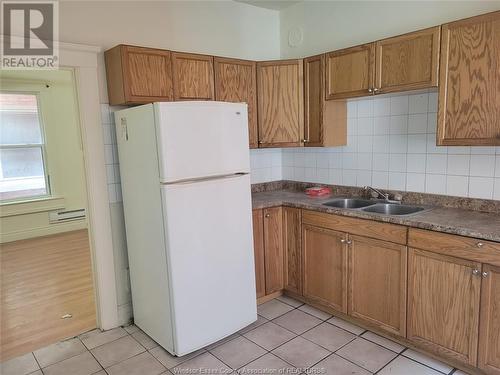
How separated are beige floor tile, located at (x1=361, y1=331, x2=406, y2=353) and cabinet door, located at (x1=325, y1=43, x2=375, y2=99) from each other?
1742mm

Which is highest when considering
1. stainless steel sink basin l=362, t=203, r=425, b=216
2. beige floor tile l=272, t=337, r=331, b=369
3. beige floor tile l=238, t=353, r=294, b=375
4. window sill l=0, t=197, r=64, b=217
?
stainless steel sink basin l=362, t=203, r=425, b=216

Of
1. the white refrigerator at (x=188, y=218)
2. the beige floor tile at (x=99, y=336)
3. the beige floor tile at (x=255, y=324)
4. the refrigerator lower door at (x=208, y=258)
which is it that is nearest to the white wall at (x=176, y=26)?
the white refrigerator at (x=188, y=218)

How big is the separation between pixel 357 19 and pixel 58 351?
3412 mm

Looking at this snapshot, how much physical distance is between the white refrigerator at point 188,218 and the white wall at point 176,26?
0.65 metres

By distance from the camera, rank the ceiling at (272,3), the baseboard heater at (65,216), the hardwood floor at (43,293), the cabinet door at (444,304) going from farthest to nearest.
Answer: the baseboard heater at (65,216), the ceiling at (272,3), the hardwood floor at (43,293), the cabinet door at (444,304)

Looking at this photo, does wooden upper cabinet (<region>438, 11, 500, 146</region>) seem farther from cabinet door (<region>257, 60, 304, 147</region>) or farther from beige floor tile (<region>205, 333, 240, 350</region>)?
beige floor tile (<region>205, 333, 240, 350</region>)

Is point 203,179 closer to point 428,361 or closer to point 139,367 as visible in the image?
point 139,367

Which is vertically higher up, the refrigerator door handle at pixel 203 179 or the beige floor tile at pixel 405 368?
the refrigerator door handle at pixel 203 179

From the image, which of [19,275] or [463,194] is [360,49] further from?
[19,275]

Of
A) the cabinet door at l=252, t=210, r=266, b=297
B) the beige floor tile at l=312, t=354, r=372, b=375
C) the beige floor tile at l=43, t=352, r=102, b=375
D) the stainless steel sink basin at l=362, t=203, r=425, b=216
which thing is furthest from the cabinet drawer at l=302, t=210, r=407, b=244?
the beige floor tile at l=43, t=352, r=102, b=375

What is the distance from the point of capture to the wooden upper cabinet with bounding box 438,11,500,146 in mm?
2033

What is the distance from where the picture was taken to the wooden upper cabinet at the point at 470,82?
2.03 metres

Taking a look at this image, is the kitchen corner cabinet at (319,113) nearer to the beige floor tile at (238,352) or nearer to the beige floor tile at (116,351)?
the beige floor tile at (238,352)

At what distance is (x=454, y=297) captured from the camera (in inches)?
82.6
